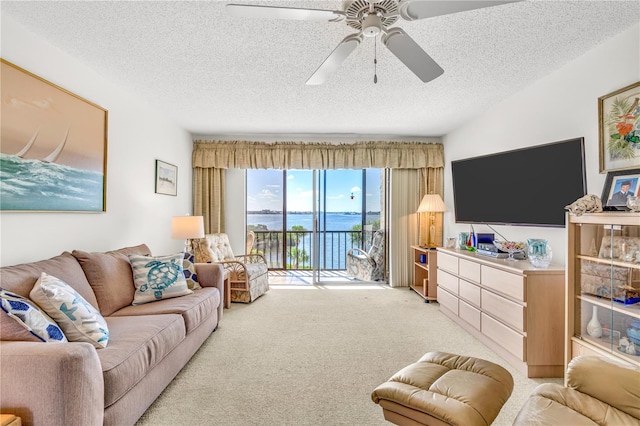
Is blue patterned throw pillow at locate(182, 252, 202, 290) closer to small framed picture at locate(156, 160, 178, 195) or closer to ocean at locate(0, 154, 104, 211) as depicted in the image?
ocean at locate(0, 154, 104, 211)

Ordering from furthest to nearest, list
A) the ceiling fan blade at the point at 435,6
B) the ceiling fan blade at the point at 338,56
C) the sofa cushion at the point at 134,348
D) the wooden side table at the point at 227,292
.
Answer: the wooden side table at the point at 227,292 → the ceiling fan blade at the point at 338,56 → the sofa cushion at the point at 134,348 → the ceiling fan blade at the point at 435,6

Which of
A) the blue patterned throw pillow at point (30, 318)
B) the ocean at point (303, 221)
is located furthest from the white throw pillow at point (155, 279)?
the ocean at point (303, 221)

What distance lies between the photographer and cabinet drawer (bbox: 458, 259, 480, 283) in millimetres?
2973

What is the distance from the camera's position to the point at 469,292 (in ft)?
10.2

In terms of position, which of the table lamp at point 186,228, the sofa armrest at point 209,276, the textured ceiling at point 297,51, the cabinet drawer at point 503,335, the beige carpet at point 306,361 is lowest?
the beige carpet at point 306,361

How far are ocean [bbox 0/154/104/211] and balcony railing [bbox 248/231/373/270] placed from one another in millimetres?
3765

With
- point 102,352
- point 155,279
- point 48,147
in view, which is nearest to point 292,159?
point 155,279

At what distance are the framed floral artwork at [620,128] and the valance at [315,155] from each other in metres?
2.65

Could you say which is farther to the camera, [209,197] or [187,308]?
[209,197]

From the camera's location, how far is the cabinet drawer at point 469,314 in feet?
9.64

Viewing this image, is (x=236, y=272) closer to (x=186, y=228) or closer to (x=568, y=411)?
(x=186, y=228)

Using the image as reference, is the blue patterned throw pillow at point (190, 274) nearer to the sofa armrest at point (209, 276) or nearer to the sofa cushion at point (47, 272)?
the sofa armrest at point (209, 276)

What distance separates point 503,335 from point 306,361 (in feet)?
5.40

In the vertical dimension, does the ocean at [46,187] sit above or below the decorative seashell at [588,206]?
above
